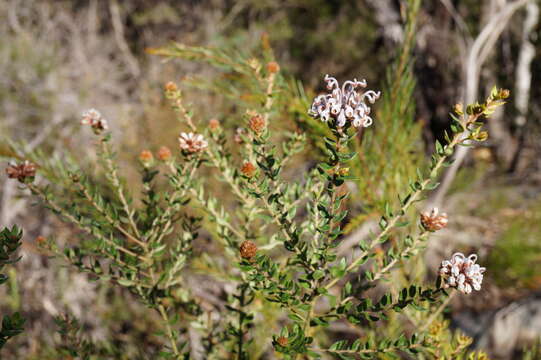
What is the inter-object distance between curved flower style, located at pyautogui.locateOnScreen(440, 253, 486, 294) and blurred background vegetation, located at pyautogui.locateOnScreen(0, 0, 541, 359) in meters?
0.23

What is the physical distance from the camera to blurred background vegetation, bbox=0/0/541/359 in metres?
0.67

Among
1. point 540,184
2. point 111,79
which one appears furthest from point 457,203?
point 111,79

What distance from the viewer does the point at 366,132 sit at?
0.63 meters

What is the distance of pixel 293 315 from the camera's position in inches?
14.9

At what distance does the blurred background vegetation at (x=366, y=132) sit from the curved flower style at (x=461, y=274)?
228 millimetres

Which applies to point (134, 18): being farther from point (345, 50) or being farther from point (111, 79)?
point (345, 50)

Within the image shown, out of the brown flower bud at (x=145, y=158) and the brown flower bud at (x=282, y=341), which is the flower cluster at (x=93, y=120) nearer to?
the brown flower bud at (x=145, y=158)

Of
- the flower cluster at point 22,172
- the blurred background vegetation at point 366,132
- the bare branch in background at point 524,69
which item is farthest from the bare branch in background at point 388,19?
the flower cluster at point 22,172

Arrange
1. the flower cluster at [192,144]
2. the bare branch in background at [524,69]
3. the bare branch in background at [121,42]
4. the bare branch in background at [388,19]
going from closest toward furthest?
the flower cluster at [192,144], the bare branch in background at [388,19], the bare branch in background at [524,69], the bare branch in background at [121,42]

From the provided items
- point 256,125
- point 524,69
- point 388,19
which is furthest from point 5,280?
point 524,69

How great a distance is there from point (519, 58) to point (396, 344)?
2.97 metres

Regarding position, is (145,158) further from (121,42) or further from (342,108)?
(121,42)

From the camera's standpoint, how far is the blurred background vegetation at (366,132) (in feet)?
2.20

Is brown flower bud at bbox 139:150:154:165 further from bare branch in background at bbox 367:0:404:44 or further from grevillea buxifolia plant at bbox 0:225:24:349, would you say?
bare branch in background at bbox 367:0:404:44
